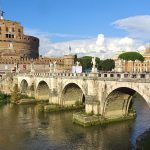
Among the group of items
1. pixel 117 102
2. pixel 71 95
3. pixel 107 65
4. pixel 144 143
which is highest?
pixel 107 65

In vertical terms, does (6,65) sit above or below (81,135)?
above

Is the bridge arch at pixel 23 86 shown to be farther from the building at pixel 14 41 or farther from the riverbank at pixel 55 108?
the building at pixel 14 41

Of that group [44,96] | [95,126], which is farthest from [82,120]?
[44,96]

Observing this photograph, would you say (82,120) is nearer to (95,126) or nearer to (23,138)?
(95,126)

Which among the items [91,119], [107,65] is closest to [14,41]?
[107,65]

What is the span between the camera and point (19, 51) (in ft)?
330

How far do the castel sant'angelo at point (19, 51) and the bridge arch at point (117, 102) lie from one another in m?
51.7

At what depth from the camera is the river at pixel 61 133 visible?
100.0ft

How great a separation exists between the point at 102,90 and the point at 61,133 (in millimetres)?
7673

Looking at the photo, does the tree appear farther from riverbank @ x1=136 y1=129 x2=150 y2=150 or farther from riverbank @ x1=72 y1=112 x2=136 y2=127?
riverbank @ x1=136 y1=129 x2=150 y2=150

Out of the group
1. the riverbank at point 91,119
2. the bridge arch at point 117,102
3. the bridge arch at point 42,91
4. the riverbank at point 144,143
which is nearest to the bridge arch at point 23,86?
the bridge arch at point 42,91

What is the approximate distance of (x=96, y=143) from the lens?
1235 inches

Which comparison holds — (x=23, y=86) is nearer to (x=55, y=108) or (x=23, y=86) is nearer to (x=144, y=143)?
(x=55, y=108)

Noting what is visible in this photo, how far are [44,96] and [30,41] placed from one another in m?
47.4
